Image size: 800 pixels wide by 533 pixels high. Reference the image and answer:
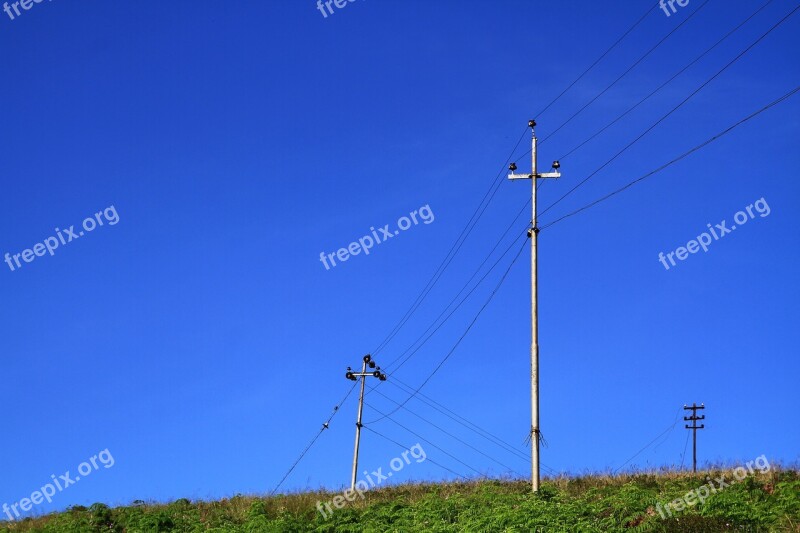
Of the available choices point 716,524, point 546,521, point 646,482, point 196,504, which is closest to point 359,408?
point 196,504

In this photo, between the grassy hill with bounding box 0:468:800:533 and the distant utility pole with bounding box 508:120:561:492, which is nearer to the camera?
the grassy hill with bounding box 0:468:800:533

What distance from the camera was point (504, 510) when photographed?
20422 millimetres

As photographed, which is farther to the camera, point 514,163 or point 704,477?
point 514,163

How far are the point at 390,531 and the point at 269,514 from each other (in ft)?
16.6

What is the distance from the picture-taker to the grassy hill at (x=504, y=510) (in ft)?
60.6

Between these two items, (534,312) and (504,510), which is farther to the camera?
(534,312)

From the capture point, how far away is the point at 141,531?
77.8ft

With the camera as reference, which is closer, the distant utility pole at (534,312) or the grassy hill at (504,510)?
the grassy hill at (504,510)

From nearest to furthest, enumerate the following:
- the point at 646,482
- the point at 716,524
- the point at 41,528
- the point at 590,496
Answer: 1. the point at 716,524
2. the point at 590,496
3. the point at 646,482
4. the point at 41,528

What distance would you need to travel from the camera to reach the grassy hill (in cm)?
1848

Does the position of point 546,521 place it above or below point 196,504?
below

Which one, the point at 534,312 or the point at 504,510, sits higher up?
the point at 534,312

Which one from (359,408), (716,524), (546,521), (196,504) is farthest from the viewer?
(359,408)

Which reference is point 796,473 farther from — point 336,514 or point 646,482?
point 336,514
